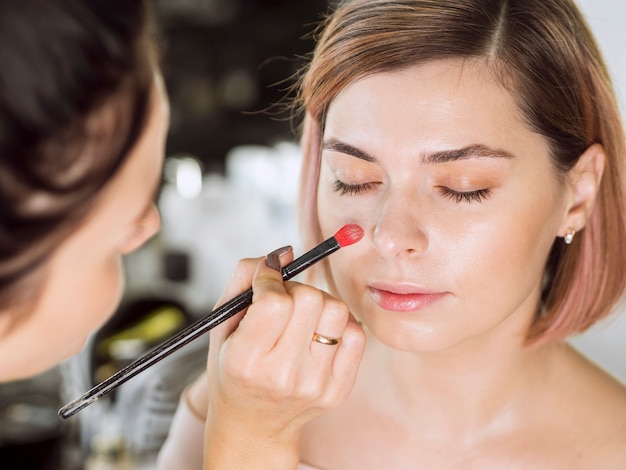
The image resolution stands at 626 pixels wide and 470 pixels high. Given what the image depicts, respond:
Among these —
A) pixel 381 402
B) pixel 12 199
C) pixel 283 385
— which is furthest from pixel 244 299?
pixel 381 402

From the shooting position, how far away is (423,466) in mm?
1233

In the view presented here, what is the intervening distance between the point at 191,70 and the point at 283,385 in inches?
133

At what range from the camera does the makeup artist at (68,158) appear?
0.55 m

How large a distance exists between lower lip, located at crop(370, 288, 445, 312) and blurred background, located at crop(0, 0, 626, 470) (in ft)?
1.28

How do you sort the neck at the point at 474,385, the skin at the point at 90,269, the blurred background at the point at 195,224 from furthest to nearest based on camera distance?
the blurred background at the point at 195,224 < the neck at the point at 474,385 < the skin at the point at 90,269

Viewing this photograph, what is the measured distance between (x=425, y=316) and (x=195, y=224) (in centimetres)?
218

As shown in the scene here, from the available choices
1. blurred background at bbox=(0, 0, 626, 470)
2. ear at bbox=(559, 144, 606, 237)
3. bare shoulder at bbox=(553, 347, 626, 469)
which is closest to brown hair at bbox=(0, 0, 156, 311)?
blurred background at bbox=(0, 0, 626, 470)

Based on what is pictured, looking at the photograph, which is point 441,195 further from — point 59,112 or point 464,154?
point 59,112

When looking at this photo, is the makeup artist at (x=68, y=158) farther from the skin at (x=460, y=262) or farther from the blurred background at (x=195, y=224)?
the skin at (x=460, y=262)

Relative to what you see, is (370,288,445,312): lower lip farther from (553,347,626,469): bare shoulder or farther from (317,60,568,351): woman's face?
(553,347,626,469): bare shoulder

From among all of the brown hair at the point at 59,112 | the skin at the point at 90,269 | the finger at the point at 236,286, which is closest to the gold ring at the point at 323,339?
the finger at the point at 236,286

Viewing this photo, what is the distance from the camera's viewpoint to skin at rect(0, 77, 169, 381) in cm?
67

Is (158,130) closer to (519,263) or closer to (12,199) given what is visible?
(12,199)

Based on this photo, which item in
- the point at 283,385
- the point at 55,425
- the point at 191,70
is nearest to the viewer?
the point at 283,385
